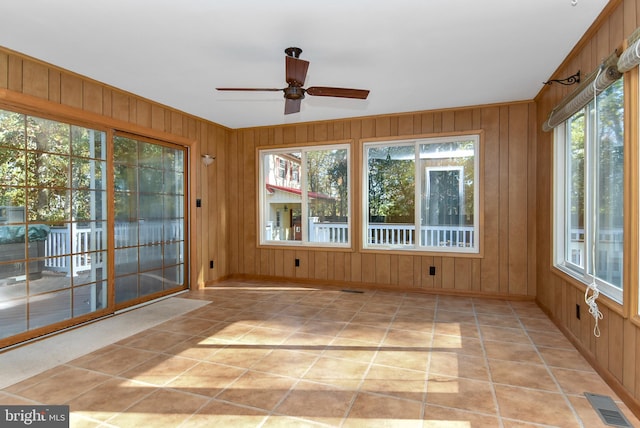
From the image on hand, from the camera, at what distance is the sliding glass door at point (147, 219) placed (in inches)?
172

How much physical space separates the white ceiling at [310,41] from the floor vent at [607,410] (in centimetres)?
267

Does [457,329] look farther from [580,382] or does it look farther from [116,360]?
[116,360]

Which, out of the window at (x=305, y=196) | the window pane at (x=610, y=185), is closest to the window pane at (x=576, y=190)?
the window pane at (x=610, y=185)

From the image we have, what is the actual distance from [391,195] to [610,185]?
119 inches

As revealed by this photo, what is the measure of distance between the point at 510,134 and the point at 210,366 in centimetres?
454

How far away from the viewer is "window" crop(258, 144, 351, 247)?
5.74 m

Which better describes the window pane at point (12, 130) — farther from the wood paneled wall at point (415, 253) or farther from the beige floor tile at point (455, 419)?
the beige floor tile at point (455, 419)

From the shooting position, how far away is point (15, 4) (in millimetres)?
2518

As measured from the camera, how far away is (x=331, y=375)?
8.73 ft

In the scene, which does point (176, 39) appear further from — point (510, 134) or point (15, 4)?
point (510, 134)

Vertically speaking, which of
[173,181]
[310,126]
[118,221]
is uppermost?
[310,126]

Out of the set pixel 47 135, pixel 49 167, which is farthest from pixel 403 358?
pixel 47 135

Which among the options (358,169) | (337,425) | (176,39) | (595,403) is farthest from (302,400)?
(358,169)

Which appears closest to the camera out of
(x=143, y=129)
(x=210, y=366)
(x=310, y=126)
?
(x=210, y=366)
